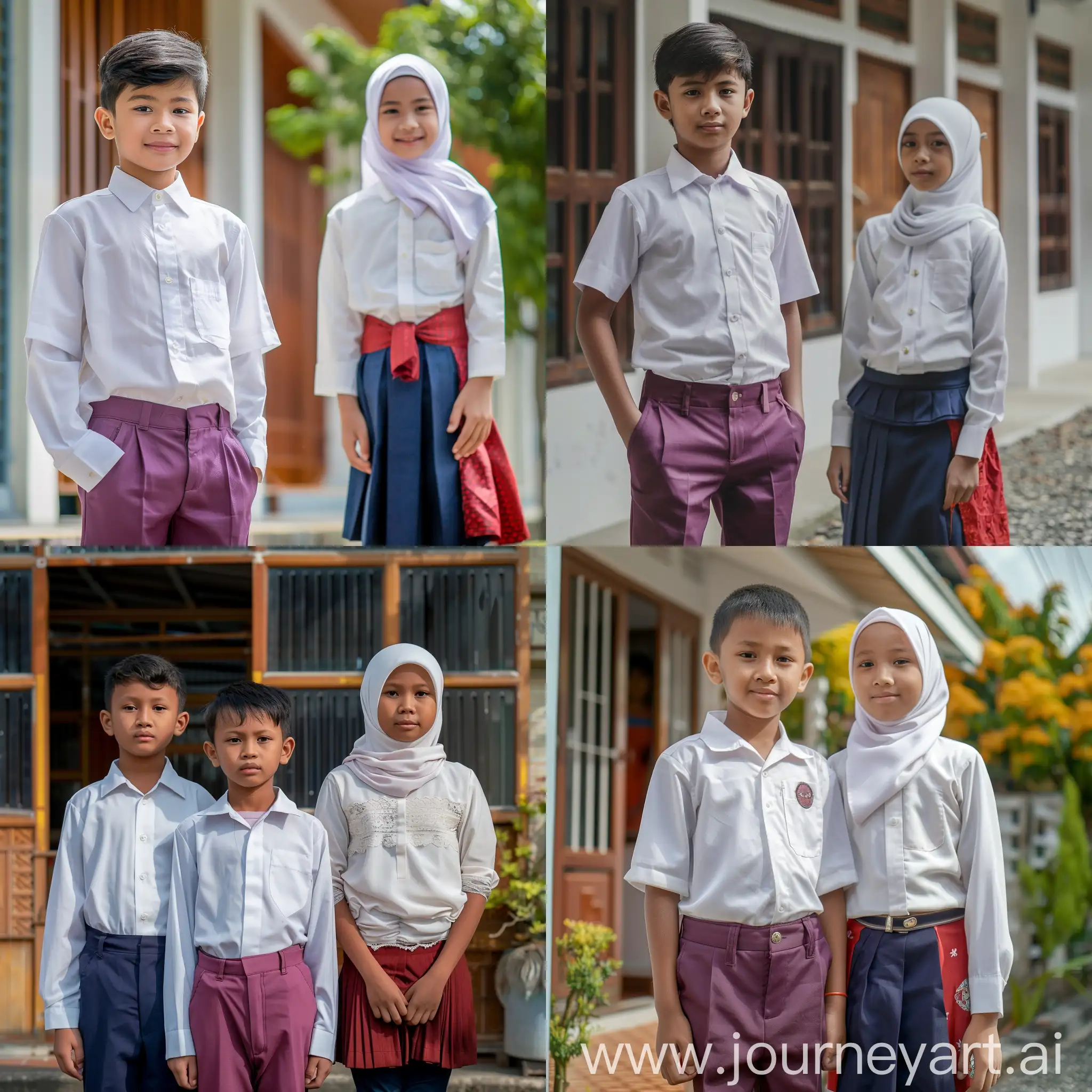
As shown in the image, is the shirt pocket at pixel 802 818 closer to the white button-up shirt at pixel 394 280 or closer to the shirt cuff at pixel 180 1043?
the white button-up shirt at pixel 394 280

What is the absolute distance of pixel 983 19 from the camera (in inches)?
97.0

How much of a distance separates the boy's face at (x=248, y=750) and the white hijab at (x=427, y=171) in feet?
2.78

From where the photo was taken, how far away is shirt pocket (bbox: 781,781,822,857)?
213 cm

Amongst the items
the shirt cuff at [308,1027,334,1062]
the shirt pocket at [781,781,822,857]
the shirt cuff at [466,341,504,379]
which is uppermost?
the shirt cuff at [466,341,504,379]

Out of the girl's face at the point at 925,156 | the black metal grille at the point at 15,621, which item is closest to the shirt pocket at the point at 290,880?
the black metal grille at the point at 15,621

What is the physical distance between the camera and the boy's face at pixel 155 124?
2086mm

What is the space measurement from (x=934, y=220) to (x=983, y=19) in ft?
1.44

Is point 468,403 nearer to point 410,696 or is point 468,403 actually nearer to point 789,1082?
point 410,696

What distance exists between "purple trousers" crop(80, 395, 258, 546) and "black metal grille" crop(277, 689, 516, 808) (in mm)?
357

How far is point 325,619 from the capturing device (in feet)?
7.85

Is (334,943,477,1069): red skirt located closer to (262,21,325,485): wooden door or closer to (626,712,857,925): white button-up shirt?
(626,712,857,925): white button-up shirt

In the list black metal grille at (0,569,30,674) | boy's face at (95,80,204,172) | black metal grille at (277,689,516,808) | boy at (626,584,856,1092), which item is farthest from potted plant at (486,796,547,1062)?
boy's face at (95,80,204,172)

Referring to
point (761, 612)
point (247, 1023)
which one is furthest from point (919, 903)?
point (247, 1023)

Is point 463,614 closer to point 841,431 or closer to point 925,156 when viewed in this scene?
point 841,431
